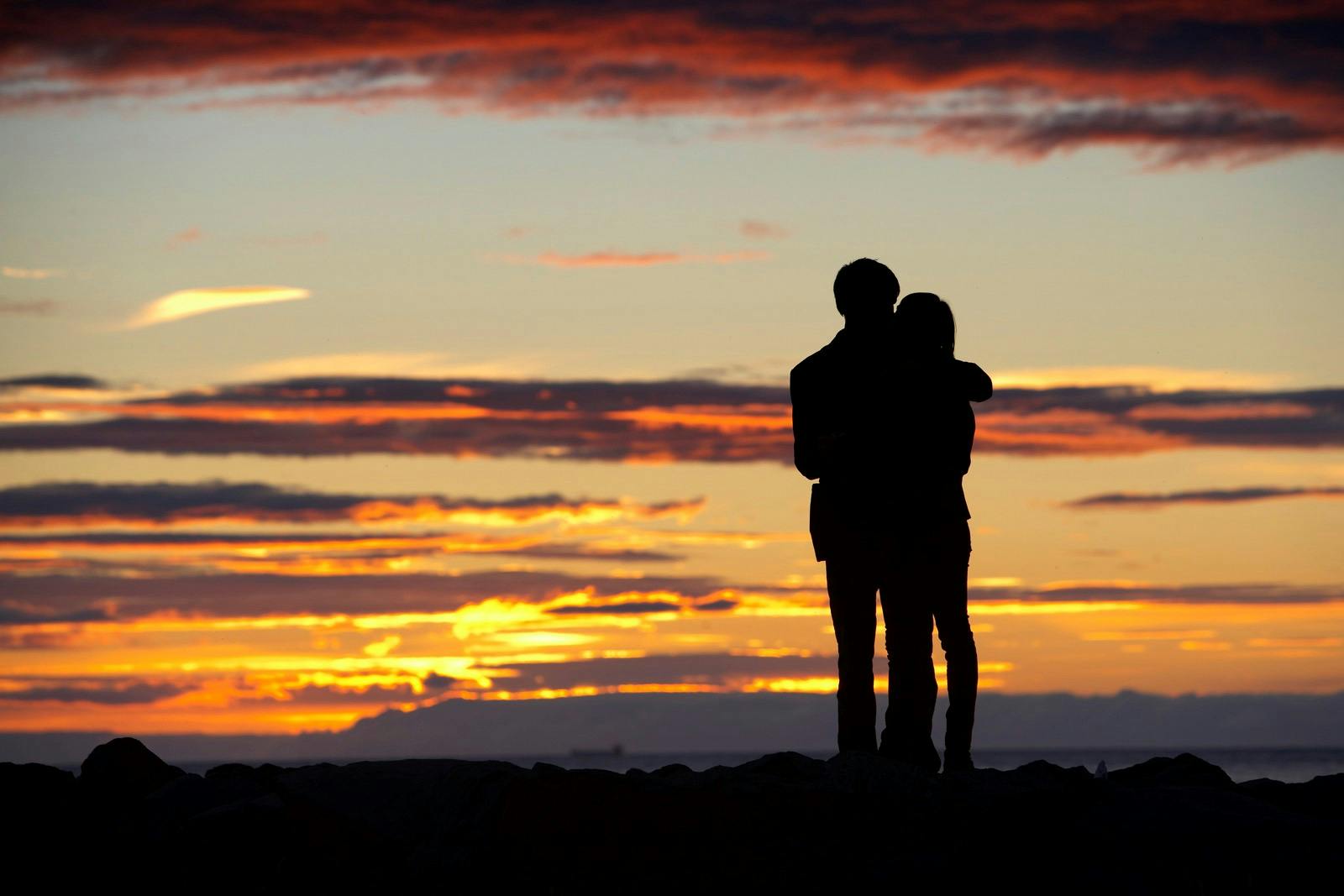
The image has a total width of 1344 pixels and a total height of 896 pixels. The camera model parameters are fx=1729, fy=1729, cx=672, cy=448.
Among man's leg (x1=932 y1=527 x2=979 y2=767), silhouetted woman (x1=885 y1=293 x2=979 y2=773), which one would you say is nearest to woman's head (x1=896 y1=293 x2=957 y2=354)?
silhouetted woman (x1=885 y1=293 x2=979 y2=773)

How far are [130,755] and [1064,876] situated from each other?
5060mm

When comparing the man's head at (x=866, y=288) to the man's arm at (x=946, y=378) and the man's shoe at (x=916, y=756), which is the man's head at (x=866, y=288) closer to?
the man's arm at (x=946, y=378)

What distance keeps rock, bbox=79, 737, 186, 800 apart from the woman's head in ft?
14.4

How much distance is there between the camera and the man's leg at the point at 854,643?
29.1 feet

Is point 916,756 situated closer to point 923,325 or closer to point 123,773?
point 923,325

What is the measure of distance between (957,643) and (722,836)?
2.43 meters

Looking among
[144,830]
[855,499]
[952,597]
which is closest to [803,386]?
[855,499]

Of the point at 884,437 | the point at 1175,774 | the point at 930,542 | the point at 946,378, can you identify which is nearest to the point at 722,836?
the point at 930,542

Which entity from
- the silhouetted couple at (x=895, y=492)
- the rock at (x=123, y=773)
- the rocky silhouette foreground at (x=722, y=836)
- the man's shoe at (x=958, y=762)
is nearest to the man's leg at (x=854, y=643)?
the silhouetted couple at (x=895, y=492)

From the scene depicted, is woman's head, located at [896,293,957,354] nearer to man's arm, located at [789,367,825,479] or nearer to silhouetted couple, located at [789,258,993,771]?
silhouetted couple, located at [789,258,993,771]

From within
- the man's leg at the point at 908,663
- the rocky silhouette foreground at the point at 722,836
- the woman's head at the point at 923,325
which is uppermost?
the woman's head at the point at 923,325

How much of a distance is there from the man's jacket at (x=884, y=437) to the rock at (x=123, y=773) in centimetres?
372

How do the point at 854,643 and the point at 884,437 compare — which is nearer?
the point at 884,437

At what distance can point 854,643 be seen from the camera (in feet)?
29.3
